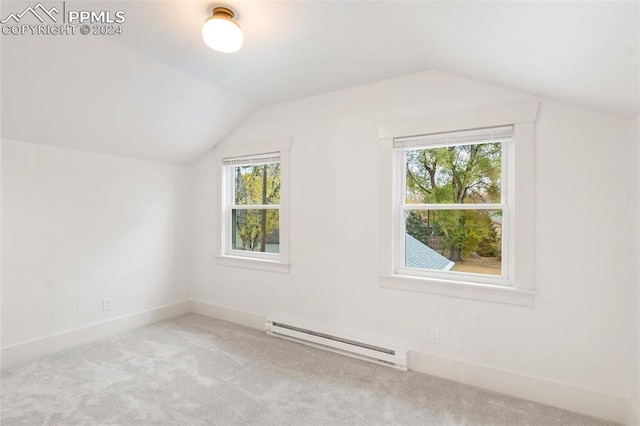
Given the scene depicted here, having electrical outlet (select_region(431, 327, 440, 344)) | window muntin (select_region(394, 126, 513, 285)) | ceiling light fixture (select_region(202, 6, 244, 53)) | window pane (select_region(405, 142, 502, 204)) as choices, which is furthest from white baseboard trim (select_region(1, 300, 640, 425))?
ceiling light fixture (select_region(202, 6, 244, 53))

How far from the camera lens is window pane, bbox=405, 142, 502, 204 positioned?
2484mm

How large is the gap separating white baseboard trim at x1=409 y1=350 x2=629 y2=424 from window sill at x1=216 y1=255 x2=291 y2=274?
4.86 ft

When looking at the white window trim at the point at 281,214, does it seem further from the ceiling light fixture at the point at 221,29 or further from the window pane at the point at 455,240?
the ceiling light fixture at the point at 221,29

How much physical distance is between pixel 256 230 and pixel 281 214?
22.7 inches

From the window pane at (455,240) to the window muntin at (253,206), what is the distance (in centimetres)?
146

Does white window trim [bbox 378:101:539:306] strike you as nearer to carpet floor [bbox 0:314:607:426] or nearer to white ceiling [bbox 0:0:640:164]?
white ceiling [bbox 0:0:640:164]

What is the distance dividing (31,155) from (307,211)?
245 centimetres

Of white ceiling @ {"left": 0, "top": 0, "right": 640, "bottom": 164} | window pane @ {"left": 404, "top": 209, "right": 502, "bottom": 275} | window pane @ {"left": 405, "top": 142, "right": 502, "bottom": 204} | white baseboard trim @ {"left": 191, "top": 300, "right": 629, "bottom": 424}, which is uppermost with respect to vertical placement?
white ceiling @ {"left": 0, "top": 0, "right": 640, "bottom": 164}

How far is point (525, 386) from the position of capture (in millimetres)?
2236

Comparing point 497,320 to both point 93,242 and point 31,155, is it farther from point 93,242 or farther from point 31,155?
point 31,155

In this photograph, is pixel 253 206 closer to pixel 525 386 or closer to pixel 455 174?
pixel 455 174

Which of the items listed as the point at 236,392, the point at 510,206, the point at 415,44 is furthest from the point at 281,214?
the point at 510,206

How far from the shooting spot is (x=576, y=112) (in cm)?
212

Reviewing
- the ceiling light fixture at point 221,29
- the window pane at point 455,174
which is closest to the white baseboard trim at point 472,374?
the window pane at point 455,174
